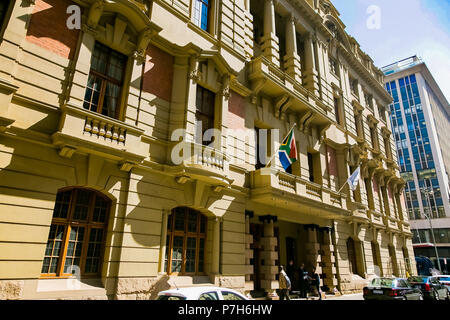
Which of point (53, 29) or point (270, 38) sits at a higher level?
point (270, 38)

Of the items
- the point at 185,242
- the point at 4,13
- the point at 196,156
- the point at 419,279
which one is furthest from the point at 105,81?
the point at 419,279

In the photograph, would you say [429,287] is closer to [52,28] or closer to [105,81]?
[105,81]

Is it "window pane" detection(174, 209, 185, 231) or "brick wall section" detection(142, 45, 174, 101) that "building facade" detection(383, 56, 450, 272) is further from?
"brick wall section" detection(142, 45, 174, 101)

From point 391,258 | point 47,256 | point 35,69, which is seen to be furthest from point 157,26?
point 391,258

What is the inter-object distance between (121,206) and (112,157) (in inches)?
66.7

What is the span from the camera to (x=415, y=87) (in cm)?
7219

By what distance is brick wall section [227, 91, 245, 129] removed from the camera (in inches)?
585

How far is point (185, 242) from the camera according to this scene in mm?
11781

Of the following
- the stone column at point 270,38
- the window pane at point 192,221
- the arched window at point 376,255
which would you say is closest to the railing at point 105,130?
the window pane at point 192,221

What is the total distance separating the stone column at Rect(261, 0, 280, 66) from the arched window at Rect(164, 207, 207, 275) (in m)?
11.7

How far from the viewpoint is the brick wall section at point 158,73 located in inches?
463

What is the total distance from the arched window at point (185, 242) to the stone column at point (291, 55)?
1283cm

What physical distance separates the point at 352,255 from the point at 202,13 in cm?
1988

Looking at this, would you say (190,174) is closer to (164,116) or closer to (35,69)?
(164,116)
